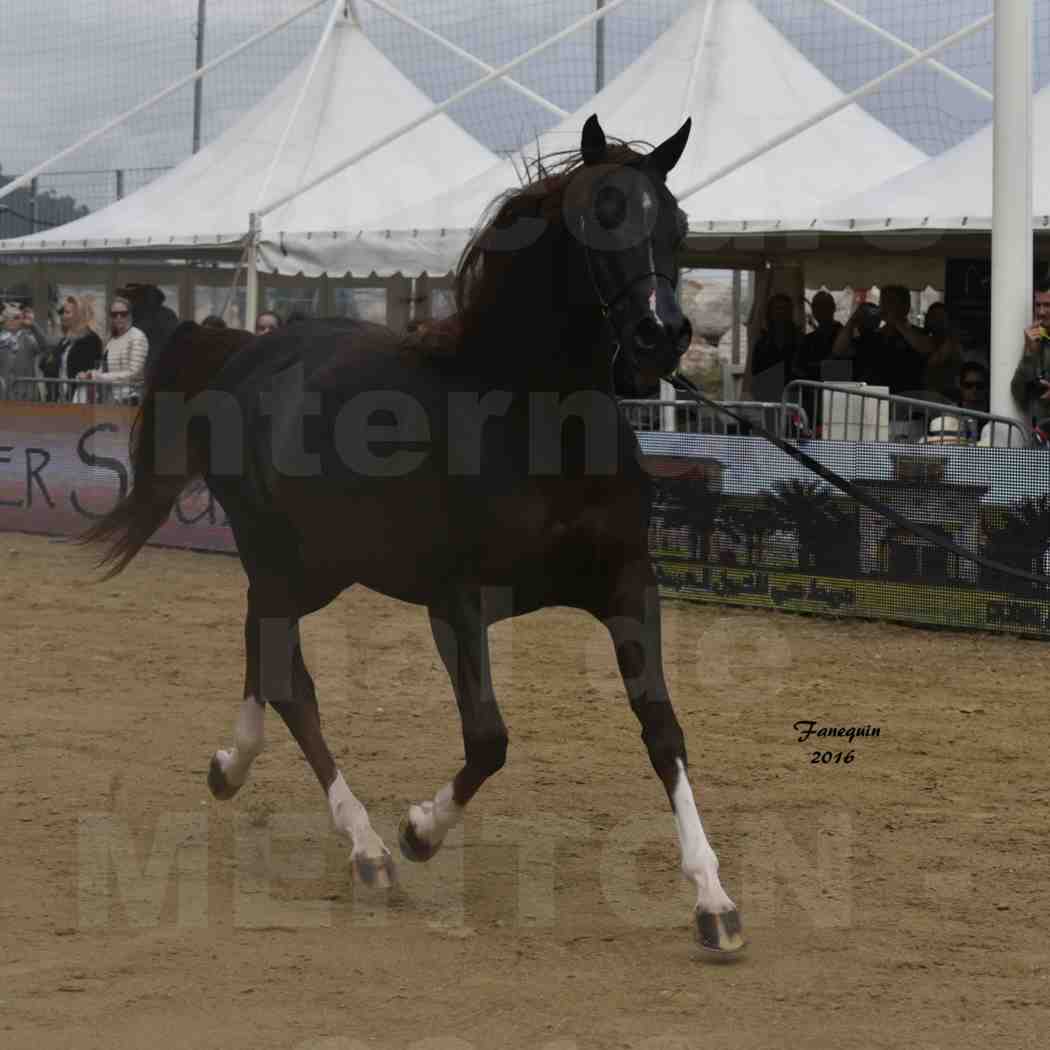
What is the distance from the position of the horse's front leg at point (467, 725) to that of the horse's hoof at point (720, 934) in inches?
29.2

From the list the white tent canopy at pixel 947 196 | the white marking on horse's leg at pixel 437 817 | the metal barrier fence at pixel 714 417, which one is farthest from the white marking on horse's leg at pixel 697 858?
the white tent canopy at pixel 947 196

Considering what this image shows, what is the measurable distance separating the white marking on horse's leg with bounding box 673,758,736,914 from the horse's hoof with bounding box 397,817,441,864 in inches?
30.9

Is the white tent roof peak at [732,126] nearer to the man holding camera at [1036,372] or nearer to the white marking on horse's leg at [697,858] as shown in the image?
the man holding camera at [1036,372]

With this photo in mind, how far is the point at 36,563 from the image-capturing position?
500 inches

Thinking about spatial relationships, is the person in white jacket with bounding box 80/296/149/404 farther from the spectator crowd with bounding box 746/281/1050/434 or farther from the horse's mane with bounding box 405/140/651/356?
the horse's mane with bounding box 405/140/651/356

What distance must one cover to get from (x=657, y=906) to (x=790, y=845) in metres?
0.76

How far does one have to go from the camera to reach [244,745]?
18.4 feet

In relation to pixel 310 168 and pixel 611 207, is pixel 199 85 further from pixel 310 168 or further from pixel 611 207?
pixel 611 207

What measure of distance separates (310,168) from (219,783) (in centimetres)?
1152

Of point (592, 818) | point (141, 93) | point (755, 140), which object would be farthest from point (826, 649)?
point (141, 93)

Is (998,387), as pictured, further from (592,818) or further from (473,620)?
(473,620)

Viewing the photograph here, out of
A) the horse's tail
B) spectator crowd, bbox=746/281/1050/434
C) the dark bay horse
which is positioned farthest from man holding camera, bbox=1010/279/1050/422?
the dark bay horse

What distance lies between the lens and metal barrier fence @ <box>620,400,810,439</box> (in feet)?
34.6

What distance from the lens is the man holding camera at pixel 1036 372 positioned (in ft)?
32.0
